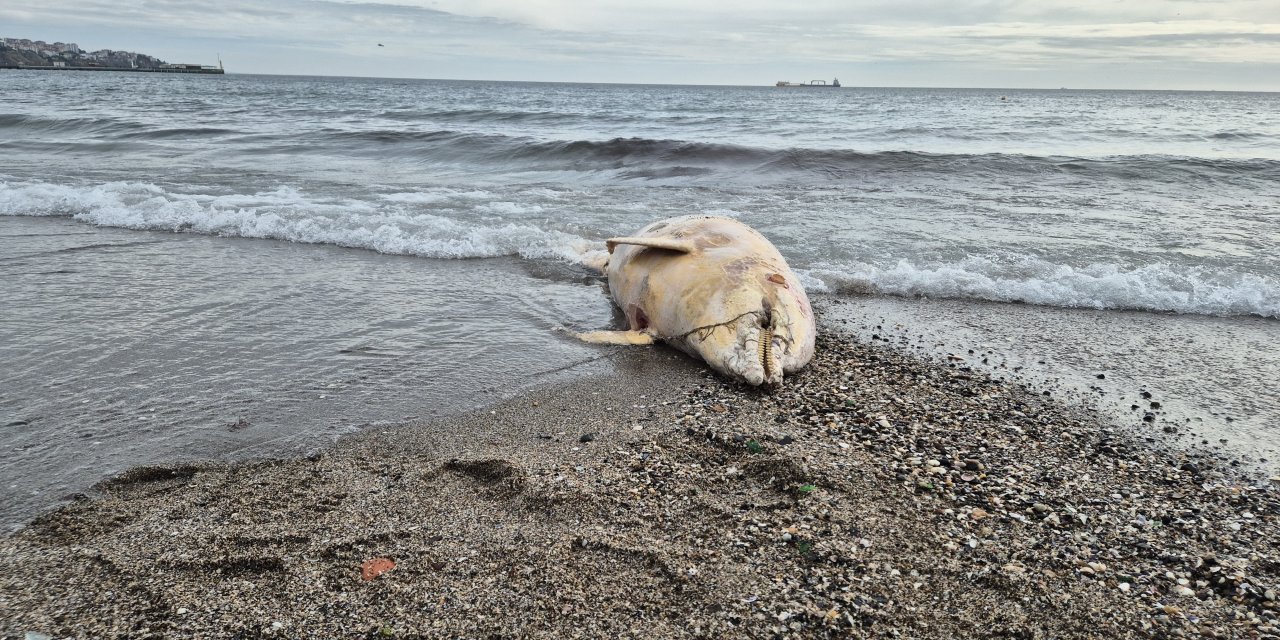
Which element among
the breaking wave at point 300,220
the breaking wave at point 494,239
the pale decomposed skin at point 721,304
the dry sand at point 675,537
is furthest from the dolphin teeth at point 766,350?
the breaking wave at point 300,220

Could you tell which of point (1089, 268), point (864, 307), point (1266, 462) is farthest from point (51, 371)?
point (1089, 268)

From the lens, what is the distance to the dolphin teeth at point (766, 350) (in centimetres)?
484

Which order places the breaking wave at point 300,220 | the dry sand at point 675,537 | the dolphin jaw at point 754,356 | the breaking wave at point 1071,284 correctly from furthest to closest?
the breaking wave at point 300,220 → the breaking wave at point 1071,284 → the dolphin jaw at point 754,356 → the dry sand at point 675,537

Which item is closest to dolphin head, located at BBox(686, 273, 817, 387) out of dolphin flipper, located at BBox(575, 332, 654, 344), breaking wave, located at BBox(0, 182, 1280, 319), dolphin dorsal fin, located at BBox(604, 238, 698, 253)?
dolphin flipper, located at BBox(575, 332, 654, 344)

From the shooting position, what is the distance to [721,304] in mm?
5078

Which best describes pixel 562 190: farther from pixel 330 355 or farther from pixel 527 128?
pixel 527 128

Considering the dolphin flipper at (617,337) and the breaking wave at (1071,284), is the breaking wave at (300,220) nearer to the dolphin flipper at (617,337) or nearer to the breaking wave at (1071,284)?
the dolphin flipper at (617,337)

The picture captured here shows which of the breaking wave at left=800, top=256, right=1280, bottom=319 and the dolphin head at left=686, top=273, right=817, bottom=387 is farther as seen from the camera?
the breaking wave at left=800, top=256, right=1280, bottom=319

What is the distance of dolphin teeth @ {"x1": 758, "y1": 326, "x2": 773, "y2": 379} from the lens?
15.9ft

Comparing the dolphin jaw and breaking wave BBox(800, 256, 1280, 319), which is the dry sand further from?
breaking wave BBox(800, 256, 1280, 319)

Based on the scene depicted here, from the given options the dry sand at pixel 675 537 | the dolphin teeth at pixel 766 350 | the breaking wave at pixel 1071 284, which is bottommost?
the dry sand at pixel 675 537

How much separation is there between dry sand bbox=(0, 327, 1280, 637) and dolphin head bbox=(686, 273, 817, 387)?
491mm

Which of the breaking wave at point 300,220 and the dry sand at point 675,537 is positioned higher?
the breaking wave at point 300,220

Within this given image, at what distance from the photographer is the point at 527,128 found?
2589 centimetres
